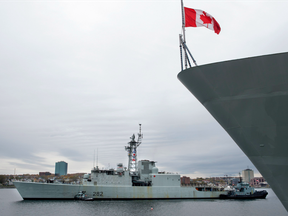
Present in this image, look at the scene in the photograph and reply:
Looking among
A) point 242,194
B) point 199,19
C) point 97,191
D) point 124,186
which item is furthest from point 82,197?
point 199,19

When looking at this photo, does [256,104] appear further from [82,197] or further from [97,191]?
[82,197]

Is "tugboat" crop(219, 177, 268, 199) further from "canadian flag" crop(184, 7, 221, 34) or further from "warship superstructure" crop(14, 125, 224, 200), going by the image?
"canadian flag" crop(184, 7, 221, 34)

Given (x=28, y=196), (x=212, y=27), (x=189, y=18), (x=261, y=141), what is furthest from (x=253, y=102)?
(x=28, y=196)

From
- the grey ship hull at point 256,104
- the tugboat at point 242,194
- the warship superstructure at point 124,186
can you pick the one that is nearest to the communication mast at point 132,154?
the warship superstructure at point 124,186

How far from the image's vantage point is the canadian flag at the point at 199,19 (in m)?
6.61

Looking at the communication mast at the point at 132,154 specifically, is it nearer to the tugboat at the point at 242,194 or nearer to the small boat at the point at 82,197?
the small boat at the point at 82,197

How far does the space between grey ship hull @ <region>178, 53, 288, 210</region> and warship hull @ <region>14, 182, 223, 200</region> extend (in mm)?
26535

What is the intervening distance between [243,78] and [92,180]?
28.9m

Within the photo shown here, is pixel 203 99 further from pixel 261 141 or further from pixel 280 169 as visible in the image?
pixel 280 169

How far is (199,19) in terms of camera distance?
6.62 metres

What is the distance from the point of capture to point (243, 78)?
5.43 metres

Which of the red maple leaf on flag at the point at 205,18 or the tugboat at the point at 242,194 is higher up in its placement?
the red maple leaf on flag at the point at 205,18

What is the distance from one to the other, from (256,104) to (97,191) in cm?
2819

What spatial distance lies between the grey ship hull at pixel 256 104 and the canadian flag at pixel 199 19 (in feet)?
5.48
